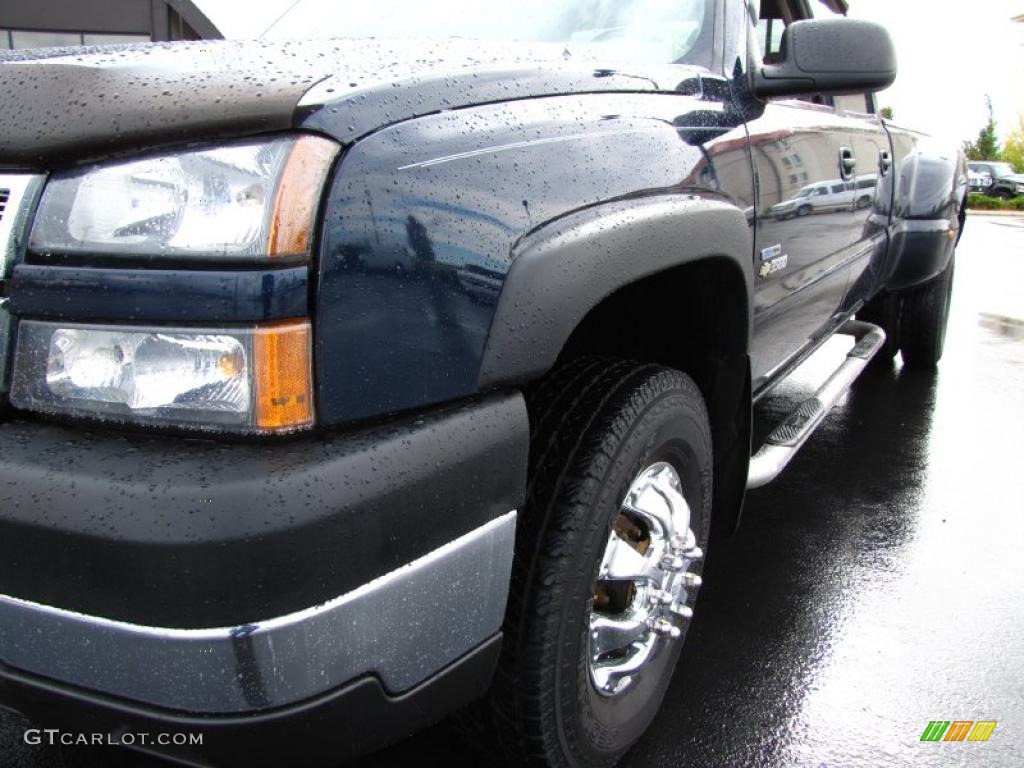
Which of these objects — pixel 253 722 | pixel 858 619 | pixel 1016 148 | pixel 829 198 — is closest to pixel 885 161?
pixel 829 198

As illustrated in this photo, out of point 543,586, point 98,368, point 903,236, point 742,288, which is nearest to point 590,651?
point 543,586

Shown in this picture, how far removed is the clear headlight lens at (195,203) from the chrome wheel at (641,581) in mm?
908

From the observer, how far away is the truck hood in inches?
45.8

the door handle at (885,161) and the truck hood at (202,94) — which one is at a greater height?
the truck hood at (202,94)

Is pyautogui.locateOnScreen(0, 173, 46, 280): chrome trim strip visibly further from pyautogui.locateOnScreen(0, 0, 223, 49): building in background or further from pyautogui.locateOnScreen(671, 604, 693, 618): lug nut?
pyautogui.locateOnScreen(0, 0, 223, 49): building in background

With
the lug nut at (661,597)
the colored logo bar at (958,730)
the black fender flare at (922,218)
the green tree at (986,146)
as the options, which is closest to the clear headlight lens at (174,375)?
the lug nut at (661,597)

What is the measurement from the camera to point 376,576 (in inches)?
46.1

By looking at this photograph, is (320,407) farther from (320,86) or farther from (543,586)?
(543,586)

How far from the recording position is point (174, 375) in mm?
1156

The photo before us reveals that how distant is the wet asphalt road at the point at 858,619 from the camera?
2.06 m

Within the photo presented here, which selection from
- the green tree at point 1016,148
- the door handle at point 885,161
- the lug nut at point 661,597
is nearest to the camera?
the lug nut at point 661,597

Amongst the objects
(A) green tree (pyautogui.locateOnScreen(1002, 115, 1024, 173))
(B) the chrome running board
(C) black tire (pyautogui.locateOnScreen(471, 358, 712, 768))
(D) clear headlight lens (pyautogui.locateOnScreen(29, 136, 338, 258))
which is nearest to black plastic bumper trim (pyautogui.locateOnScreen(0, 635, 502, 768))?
(C) black tire (pyautogui.locateOnScreen(471, 358, 712, 768))

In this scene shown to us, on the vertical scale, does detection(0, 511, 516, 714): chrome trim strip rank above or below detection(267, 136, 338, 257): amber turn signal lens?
below

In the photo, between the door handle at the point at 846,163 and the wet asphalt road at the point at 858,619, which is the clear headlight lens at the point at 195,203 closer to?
the wet asphalt road at the point at 858,619
